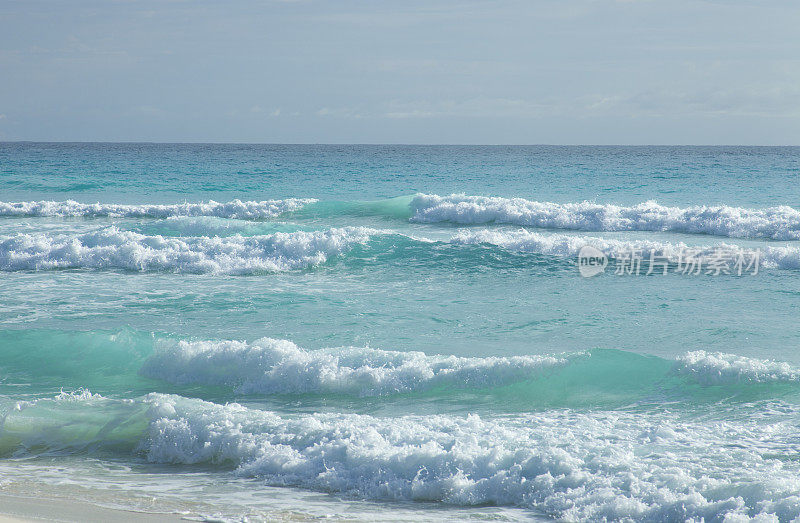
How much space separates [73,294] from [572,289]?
8.05m

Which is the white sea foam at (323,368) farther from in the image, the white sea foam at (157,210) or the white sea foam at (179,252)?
the white sea foam at (157,210)

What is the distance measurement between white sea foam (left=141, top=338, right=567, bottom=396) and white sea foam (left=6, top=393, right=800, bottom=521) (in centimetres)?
83

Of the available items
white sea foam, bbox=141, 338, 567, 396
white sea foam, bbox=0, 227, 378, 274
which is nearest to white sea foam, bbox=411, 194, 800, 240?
white sea foam, bbox=0, 227, 378, 274

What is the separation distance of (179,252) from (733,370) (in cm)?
1090

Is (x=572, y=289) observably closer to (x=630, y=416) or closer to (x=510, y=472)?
(x=630, y=416)

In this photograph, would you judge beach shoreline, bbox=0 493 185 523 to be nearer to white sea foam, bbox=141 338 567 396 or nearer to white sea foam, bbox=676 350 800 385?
white sea foam, bbox=141 338 567 396

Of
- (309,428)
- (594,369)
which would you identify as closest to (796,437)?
(594,369)

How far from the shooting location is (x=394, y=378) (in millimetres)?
6863

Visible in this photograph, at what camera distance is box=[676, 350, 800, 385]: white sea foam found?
6660 millimetres

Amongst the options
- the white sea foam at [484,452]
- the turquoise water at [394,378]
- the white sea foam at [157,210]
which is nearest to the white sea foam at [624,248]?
the turquoise water at [394,378]

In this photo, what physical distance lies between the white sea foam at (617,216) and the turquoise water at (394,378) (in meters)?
2.18

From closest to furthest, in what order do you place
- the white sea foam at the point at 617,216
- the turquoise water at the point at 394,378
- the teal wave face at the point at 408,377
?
the turquoise water at the point at 394,378 < the teal wave face at the point at 408,377 < the white sea foam at the point at 617,216

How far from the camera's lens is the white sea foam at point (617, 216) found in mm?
18453

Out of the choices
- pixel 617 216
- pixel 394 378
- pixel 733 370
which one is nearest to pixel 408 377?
pixel 394 378
